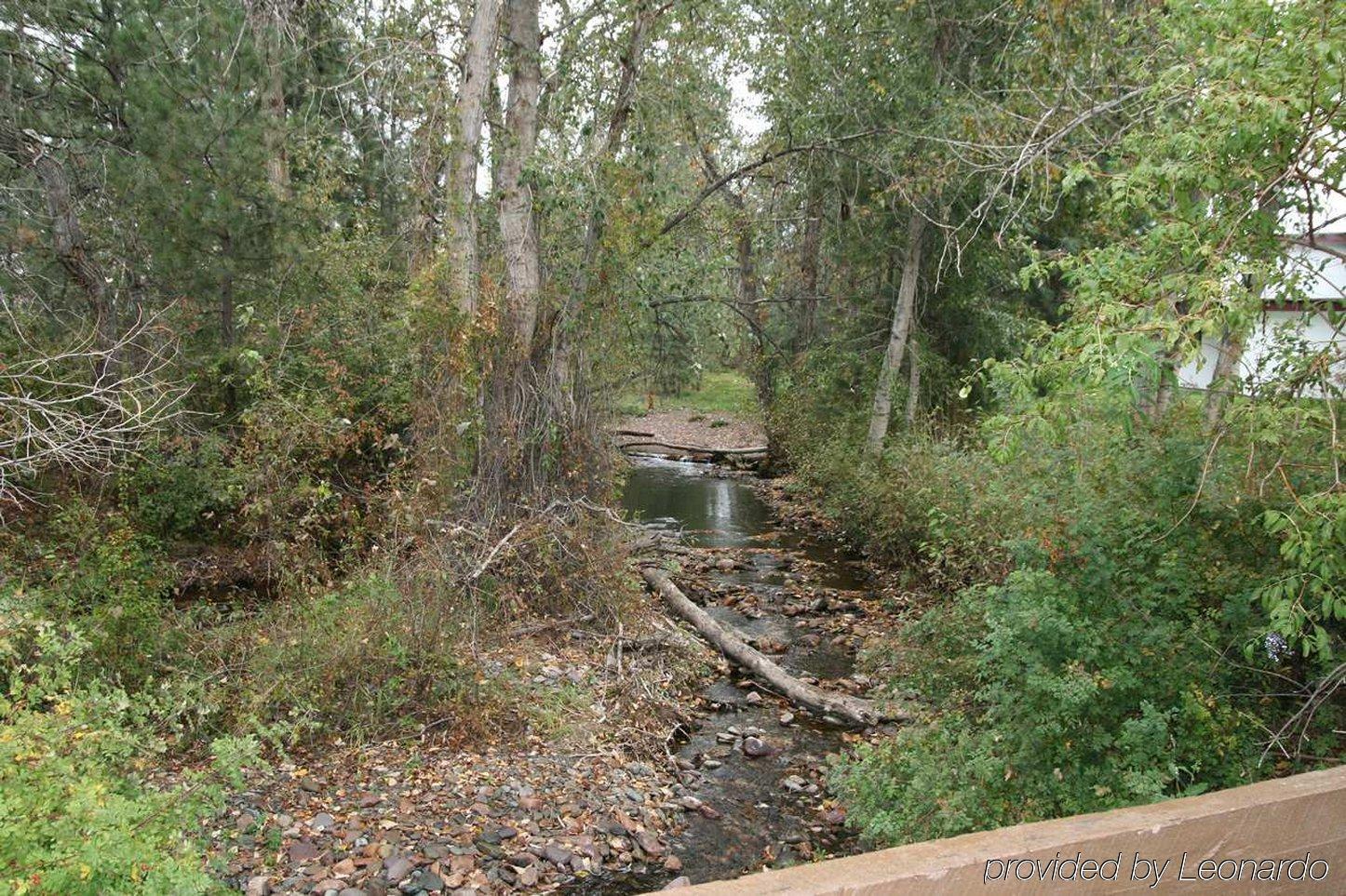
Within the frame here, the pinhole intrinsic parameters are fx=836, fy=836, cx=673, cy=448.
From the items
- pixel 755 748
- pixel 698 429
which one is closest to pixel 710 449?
pixel 698 429

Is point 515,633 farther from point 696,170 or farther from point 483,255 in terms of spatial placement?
point 696,170

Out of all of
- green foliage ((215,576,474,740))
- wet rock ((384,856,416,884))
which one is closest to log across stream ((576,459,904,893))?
wet rock ((384,856,416,884))

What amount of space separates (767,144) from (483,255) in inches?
207

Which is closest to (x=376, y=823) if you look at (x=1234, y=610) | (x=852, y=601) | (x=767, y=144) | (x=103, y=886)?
(x=103, y=886)

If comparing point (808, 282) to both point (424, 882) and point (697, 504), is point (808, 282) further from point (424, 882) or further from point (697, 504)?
point (424, 882)

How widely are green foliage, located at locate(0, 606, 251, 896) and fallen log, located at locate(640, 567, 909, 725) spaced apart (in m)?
4.84

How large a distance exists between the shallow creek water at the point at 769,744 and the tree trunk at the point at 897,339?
222 cm

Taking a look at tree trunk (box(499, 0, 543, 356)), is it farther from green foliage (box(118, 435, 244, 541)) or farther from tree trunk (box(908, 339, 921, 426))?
tree trunk (box(908, 339, 921, 426))

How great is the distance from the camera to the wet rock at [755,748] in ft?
21.6

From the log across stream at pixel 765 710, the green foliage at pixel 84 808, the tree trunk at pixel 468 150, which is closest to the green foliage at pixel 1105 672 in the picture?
the log across stream at pixel 765 710

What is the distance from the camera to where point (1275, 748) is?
422 cm

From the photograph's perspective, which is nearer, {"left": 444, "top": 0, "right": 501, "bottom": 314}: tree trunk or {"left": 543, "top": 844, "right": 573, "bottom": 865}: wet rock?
{"left": 543, "top": 844, "right": 573, "bottom": 865}: wet rock

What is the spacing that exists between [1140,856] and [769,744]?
4753 mm

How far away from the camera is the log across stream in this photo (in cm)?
539
